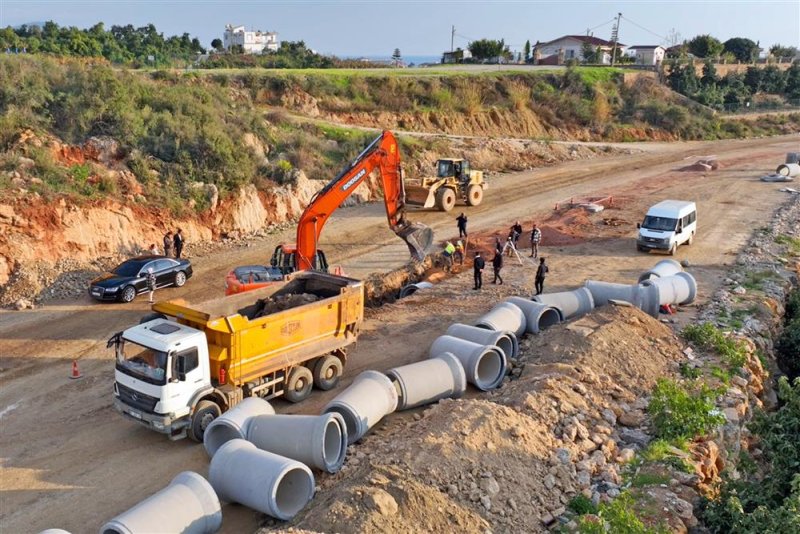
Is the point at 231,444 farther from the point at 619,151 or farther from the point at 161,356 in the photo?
the point at 619,151

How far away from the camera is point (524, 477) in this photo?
12.0m

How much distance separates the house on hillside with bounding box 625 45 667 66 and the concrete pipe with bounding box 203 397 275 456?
90848mm

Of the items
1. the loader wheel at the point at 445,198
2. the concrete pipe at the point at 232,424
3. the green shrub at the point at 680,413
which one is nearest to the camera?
the concrete pipe at the point at 232,424

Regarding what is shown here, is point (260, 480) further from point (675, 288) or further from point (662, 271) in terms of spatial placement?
point (662, 271)

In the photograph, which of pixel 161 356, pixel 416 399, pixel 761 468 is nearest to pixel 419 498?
pixel 416 399

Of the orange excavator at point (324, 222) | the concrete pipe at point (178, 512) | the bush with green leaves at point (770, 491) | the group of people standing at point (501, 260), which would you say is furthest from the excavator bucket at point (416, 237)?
the concrete pipe at point (178, 512)

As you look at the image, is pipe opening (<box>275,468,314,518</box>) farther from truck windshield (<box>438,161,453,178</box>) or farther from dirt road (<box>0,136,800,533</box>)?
truck windshield (<box>438,161,453,178</box>)

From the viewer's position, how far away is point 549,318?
2012 cm

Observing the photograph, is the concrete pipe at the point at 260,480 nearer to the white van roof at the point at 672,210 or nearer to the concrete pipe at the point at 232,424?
the concrete pipe at the point at 232,424

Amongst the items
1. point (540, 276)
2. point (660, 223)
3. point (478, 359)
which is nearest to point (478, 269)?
point (540, 276)

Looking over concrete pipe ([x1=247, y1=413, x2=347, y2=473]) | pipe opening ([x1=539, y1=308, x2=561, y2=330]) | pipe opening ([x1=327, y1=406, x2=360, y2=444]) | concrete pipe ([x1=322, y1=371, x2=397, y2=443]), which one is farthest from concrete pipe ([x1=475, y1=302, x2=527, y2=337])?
concrete pipe ([x1=247, y1=413, x2=347, y2=473])

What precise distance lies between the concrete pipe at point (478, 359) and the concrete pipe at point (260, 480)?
Result: 562 cm

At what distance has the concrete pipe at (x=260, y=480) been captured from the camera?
1109 cm

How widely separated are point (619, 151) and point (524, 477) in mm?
47192
